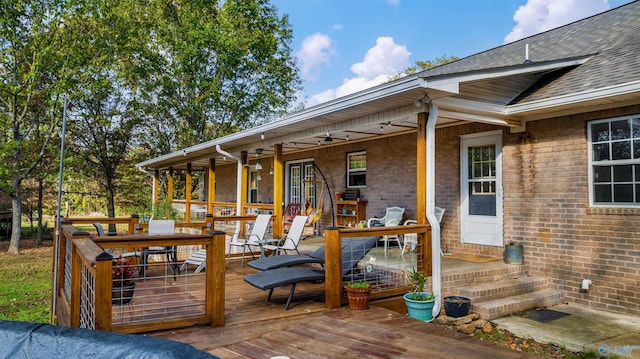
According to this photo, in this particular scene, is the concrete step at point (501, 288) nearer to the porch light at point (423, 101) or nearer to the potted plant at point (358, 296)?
the potted plant at point (358, 296)

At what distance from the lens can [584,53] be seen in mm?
7086

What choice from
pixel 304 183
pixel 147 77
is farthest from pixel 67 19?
pixel 304 183

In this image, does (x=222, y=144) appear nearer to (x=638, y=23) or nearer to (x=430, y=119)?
(x=430, y=119)

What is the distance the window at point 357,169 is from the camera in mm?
10038

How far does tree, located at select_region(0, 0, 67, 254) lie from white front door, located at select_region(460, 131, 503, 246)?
12.9 m

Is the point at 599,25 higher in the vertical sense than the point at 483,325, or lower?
higher

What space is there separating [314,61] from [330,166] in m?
21.7

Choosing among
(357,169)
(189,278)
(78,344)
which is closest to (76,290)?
(78,344)

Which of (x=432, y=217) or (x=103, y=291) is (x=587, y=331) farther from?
(x=103, y=291)

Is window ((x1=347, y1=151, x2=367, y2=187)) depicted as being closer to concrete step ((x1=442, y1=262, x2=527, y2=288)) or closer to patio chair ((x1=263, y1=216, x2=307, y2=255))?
patio chair ((x1=263, y1=216, x2=307, y2=255))

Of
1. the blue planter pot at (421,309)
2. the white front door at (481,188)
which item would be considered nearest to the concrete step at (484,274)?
the white front door at (481,188)

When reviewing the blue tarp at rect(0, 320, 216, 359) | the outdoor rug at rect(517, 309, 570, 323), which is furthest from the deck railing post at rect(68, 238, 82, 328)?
the outdoor rug at rect(517, 309, 570, 323)

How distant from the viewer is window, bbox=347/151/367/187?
1004 centimetres

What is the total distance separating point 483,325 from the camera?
520cm
